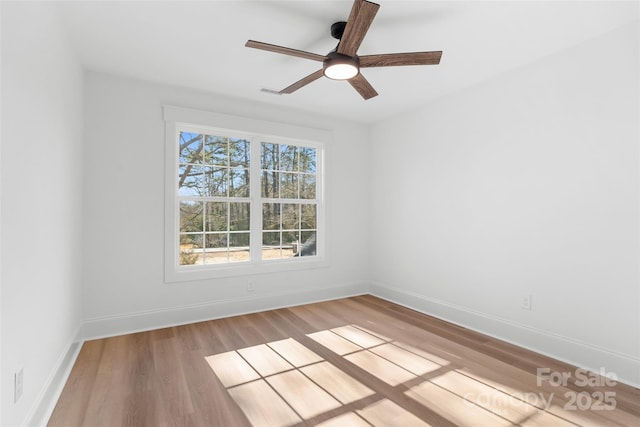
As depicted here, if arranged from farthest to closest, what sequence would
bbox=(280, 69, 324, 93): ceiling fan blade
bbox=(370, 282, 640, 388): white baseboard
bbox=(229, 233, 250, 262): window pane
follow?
bbox=(229, 233, 250, 262): window pane → bbox=(280, 69, 324, 93): ceiling fan blade → bbox=(370, 282, 640, 388): white baseboard

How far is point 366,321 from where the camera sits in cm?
362

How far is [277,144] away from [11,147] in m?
2.97

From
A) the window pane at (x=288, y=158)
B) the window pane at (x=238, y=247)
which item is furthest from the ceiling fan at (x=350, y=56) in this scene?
the window pane at (x=238, y=247)

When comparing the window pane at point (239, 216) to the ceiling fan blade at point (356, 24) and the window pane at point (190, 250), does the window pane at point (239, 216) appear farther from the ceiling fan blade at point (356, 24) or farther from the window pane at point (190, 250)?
the ceiling fan blade at point (356, 24)

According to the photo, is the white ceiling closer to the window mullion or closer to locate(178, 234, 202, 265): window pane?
the window mullion

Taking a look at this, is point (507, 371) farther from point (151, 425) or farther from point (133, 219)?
point (133, 219)

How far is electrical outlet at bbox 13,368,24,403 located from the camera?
1542 millimetres

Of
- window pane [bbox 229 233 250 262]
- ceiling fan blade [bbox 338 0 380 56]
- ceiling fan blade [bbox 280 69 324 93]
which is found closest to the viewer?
ceiling fan blade [bbox 338 0 380 56]

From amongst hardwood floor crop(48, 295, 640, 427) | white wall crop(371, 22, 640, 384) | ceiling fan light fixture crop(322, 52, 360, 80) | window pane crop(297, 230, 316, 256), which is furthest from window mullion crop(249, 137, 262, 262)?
white wall crop(371, 22, 640, 384)

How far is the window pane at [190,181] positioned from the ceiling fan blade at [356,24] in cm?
231

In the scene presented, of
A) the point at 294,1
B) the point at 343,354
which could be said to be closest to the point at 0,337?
the point at 343,354

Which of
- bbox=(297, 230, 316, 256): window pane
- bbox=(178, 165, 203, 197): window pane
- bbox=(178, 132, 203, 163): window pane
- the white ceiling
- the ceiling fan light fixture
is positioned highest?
the white ceiling

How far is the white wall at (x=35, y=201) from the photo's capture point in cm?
149

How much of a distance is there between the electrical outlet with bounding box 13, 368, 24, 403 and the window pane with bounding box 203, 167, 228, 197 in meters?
2.41
